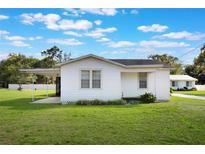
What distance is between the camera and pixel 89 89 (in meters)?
15.4

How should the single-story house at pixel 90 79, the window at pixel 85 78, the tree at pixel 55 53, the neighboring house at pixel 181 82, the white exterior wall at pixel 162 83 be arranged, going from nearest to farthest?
the single-story house at pixel 90 79
the window at pixel 85 78
the white exterior wall at pixel 162 83
the neighboring house at pixel 181 82
the tree at pixel 55 53

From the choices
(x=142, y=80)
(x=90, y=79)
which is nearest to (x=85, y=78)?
(x=90, y=79)

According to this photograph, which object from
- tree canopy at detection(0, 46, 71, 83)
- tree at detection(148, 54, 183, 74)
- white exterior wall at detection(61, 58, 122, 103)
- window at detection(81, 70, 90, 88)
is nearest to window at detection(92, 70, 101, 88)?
white exterior wall at detection(61, 58, 122, 103)

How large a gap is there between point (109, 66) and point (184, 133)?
29.3ft

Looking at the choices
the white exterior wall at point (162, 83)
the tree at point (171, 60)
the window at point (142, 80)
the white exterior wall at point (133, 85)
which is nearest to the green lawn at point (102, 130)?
the white exterior wall at point (162, 83)

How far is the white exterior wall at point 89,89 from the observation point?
15352 millimetres

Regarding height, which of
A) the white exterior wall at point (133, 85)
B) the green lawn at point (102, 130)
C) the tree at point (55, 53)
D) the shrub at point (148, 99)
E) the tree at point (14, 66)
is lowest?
the green lawn at point (102, 130)

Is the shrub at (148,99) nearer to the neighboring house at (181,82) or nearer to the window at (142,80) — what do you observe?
the window at (142,80)

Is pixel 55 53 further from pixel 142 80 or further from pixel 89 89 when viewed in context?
pixel 89 89

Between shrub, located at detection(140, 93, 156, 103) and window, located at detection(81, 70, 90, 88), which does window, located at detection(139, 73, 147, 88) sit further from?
window, located at detection(81, 70, 90, 88)

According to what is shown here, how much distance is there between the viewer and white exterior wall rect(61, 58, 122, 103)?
50.4 feet

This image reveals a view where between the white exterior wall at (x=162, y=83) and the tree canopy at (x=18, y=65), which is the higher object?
the tree canopy at (x=18, y=65)
